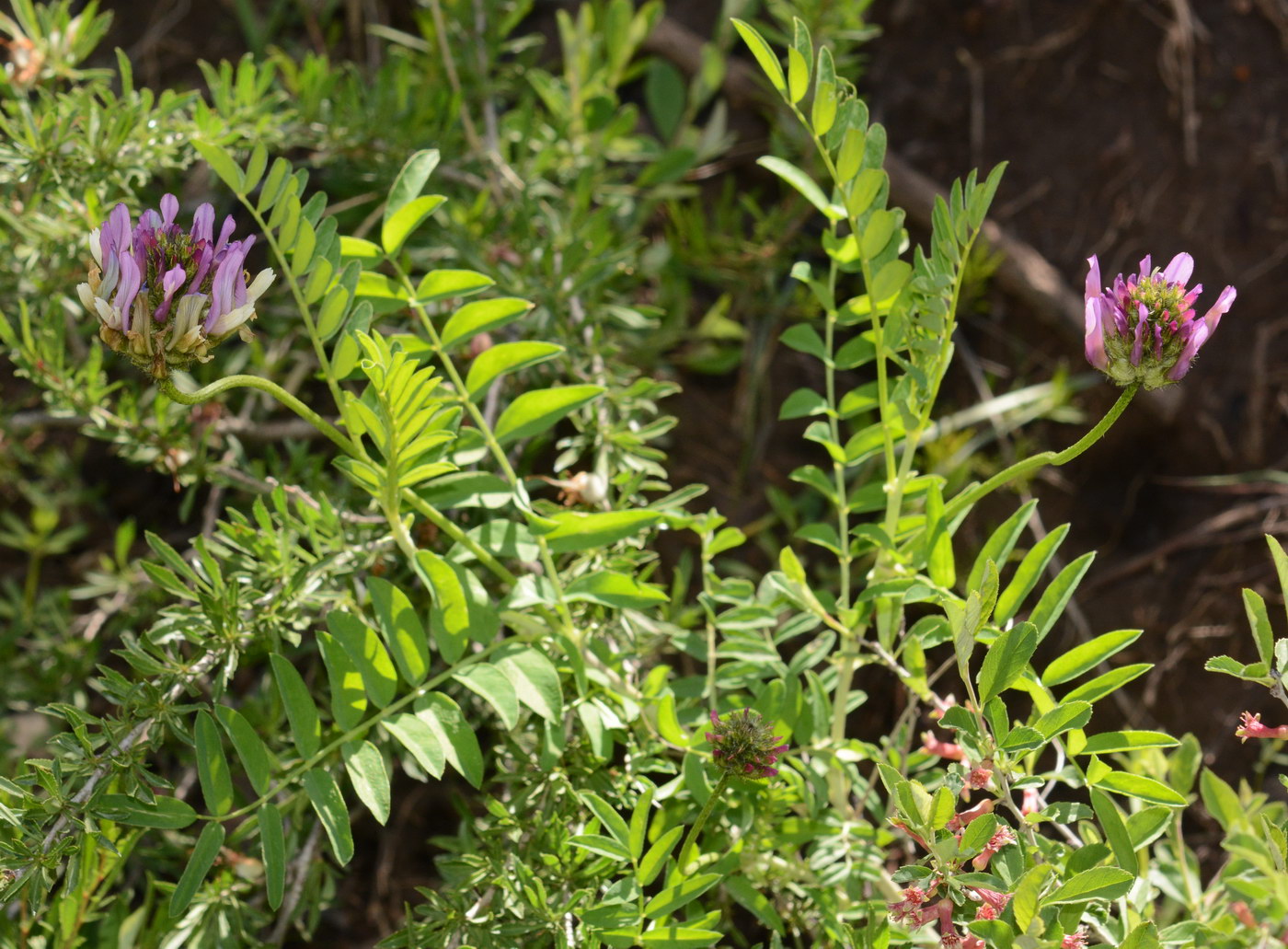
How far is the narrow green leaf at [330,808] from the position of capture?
1.13 m

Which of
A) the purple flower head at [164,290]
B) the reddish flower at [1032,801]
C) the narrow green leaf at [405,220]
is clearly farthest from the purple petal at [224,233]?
the reddish flower at [1032,801]

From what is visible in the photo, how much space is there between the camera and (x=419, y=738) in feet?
3.84

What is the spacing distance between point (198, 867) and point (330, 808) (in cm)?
14

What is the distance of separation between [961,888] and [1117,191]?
1656mm

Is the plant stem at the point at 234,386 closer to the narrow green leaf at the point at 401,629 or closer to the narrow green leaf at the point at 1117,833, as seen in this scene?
the narrow green leaf at the point at 401,629

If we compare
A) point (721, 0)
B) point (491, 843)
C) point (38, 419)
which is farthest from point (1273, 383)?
point (38, 419)

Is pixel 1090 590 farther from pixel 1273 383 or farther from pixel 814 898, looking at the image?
pixel 814 898

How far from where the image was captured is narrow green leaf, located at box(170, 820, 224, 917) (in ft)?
3.63

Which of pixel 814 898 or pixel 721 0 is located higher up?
pixel 721 0

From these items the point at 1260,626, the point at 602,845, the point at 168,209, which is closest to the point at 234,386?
the point at 168,209

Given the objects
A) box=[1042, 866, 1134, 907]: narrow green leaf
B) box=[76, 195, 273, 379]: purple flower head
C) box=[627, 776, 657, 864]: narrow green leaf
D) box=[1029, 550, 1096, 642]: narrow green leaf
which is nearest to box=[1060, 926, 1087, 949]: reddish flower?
box=[1042, 866, 1134, 907]: narrow green leaf

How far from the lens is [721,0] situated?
8.10 feet

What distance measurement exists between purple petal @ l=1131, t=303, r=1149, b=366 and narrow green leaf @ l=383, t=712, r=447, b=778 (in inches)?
31.5

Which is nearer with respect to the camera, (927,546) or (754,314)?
(927,546)
